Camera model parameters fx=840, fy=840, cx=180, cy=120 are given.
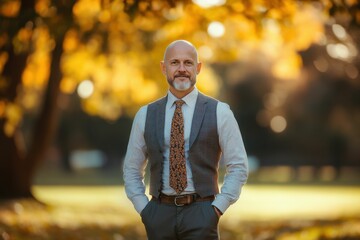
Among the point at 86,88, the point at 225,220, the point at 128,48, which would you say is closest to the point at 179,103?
the point at 225,220

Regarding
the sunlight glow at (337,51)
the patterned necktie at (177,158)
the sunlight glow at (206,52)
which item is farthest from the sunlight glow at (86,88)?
the patterned necktie at (177,158)

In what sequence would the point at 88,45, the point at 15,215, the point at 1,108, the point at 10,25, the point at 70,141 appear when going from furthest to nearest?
the point at 70,141 → the point at 88,45 → the point at 1,108 → the point at 15,215 → the point at 10,25

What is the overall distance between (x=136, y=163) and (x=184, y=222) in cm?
62

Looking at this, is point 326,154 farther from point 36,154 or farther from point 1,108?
point 1,108

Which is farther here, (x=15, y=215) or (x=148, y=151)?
(x=15, y=215)

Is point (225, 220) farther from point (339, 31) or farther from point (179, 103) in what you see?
point (179, 103)

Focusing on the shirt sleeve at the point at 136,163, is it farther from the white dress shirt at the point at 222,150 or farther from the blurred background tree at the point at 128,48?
the blurred background tree at the point at 128,48

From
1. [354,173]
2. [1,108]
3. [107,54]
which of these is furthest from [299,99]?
[1,108]

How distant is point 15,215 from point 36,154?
238 inches

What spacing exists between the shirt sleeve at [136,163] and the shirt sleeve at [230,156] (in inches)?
20.8

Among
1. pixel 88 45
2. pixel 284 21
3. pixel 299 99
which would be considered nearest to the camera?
pixel 284 21

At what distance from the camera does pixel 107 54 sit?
23.8m

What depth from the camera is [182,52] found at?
18.2ft

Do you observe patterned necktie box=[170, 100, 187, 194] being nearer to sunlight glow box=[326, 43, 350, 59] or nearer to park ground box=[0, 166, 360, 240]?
park ground box=[0, 166, 360, 240]
